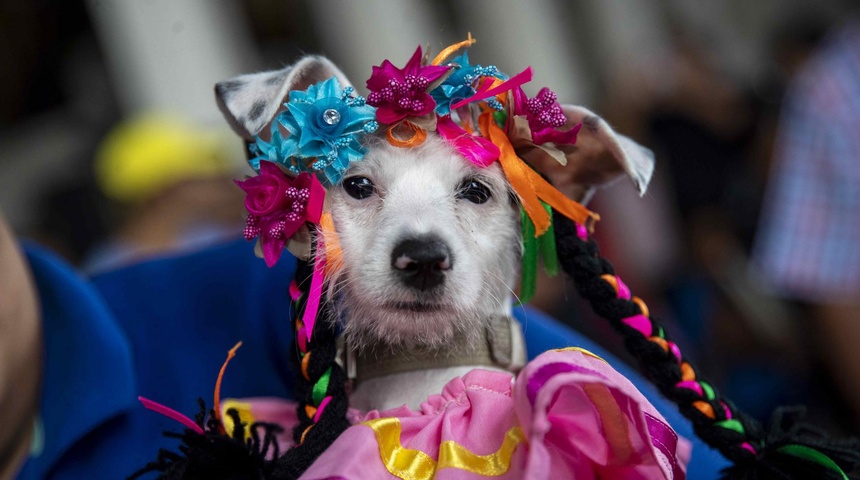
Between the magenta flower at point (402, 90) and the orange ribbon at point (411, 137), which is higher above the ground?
the magenta flower at point (402, 90)

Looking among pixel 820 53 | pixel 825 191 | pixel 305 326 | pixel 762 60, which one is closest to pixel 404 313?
pixel 305 326

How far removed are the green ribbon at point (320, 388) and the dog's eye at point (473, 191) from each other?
0.24m

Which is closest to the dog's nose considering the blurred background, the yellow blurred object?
the blurred background

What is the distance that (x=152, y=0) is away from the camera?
2854 mm

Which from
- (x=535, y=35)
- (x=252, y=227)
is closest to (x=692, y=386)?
(x=252, y=227)

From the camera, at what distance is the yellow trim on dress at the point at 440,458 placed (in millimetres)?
688

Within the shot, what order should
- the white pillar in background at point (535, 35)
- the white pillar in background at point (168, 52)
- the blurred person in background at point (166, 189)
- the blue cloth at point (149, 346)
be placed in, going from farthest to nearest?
the white pillar in background at point (535, 35) → the white pillar in background at point (168, 52) → the blurred person in background at point (166, 189) → the blue cloth at point (149, 346)

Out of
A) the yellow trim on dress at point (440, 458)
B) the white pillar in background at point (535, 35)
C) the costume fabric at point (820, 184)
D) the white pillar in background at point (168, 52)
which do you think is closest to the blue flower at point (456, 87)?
the yellow trim on dress at point (440, 458)

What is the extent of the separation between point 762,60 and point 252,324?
14.5 ft

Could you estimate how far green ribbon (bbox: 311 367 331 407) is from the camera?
2.63ft

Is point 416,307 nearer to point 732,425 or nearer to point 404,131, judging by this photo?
point 404,131

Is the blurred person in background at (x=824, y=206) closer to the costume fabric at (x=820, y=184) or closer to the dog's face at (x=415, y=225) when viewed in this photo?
the costume fabric at (x=820, y=184)

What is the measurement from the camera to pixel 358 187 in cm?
87

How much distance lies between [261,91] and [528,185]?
1.00ft
